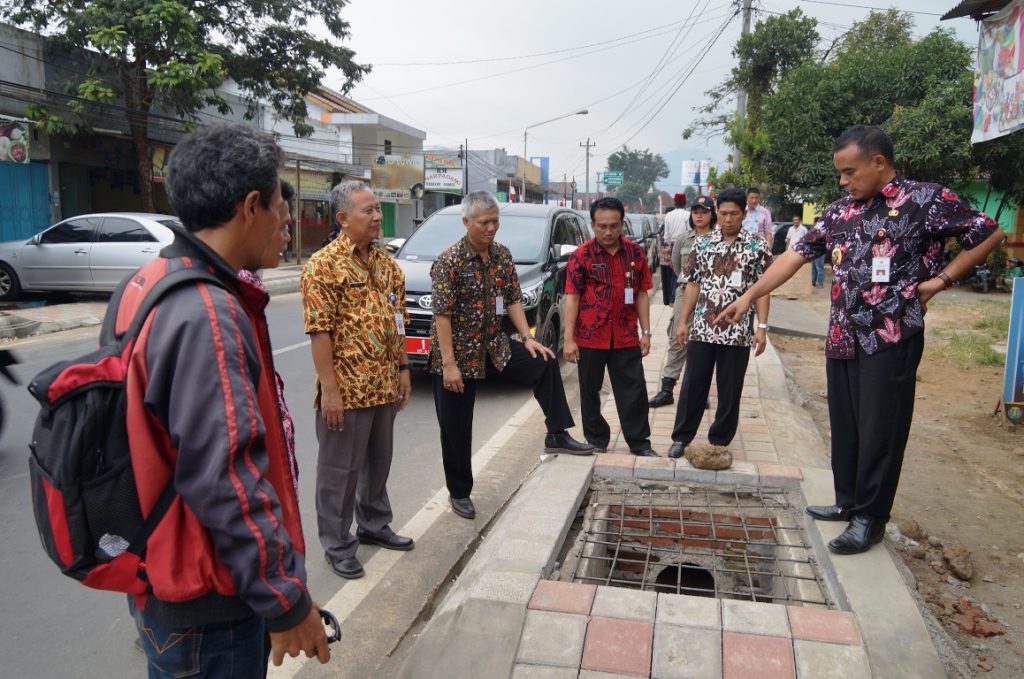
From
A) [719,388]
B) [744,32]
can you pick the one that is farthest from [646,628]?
[744,32]

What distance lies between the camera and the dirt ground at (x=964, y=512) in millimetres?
3074

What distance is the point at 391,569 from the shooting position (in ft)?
11.8

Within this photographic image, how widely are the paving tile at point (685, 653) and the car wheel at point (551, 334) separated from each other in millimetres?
5108

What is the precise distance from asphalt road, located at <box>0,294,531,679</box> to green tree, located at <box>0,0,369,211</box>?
9.48m

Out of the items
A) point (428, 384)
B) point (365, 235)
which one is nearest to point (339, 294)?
point (365, 235)

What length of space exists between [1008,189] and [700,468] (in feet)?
52.9

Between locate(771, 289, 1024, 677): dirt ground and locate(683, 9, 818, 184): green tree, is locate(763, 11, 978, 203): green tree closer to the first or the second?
locate(683, 9, 818, 184): green tree

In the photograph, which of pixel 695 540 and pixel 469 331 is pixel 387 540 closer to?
pixel 469 331

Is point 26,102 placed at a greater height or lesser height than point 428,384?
greater

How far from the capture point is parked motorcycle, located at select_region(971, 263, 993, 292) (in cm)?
1660

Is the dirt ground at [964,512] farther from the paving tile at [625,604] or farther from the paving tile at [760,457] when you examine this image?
the paving tile at [625,604]

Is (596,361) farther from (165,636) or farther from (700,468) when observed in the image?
(165,636)

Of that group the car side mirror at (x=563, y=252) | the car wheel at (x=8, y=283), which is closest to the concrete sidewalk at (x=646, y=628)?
the car side mirror at (x=563, y=252)

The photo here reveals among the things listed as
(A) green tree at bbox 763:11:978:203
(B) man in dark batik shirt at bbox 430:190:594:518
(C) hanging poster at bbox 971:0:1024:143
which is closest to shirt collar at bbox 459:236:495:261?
(B) man in dark batik shirt at bbox 430:190:594:518
